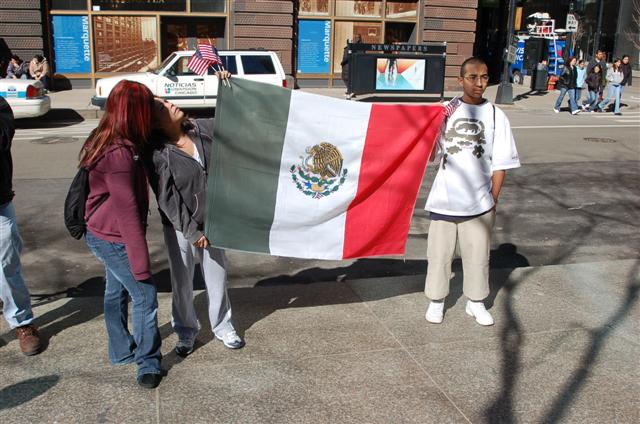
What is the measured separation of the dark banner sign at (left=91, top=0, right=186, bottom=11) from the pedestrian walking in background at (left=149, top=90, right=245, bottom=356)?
19.8 meters

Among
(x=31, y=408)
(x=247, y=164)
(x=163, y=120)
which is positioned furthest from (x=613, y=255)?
(x=31, y=408)

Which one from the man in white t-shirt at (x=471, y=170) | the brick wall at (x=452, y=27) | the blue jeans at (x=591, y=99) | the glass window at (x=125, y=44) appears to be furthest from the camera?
the brick wall at (x=452, y=27)

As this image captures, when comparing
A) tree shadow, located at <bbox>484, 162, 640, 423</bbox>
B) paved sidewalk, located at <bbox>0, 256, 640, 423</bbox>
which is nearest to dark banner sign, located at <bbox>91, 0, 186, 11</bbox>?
tree shadow, located at <bbox>484, 162, 640, 423</bbox>

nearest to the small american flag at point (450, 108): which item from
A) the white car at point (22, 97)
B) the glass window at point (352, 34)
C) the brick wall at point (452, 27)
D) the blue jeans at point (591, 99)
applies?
the white car at point (22, 97)

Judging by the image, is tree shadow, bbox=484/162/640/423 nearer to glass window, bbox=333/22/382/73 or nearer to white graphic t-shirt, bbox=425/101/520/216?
white graphic t-shirt, bbox=425/101/520/216

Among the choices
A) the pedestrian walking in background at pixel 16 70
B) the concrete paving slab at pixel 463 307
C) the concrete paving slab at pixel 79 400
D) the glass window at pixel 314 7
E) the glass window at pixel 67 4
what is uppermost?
the glass window at pixel 314 7

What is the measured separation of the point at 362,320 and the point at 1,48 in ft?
63.9

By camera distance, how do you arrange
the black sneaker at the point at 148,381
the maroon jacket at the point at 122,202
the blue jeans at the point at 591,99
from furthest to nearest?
the blue jeans at the point at 591,99, the black sneaker at the point at 148,381, the maroon jacket at the point at 122,202

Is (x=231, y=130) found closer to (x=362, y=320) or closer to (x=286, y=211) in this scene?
(x=286, y=211)

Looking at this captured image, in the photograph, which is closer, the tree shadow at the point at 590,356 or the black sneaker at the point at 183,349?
the tree shadow at the point at 590,356

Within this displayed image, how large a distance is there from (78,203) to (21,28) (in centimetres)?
1954

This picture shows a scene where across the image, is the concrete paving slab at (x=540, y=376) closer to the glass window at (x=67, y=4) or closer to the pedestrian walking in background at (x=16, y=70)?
the pedestrian walking in background at (x=16, y=70)

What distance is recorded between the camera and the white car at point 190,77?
1623cm

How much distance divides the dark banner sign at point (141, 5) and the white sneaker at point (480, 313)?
65.4 ft
